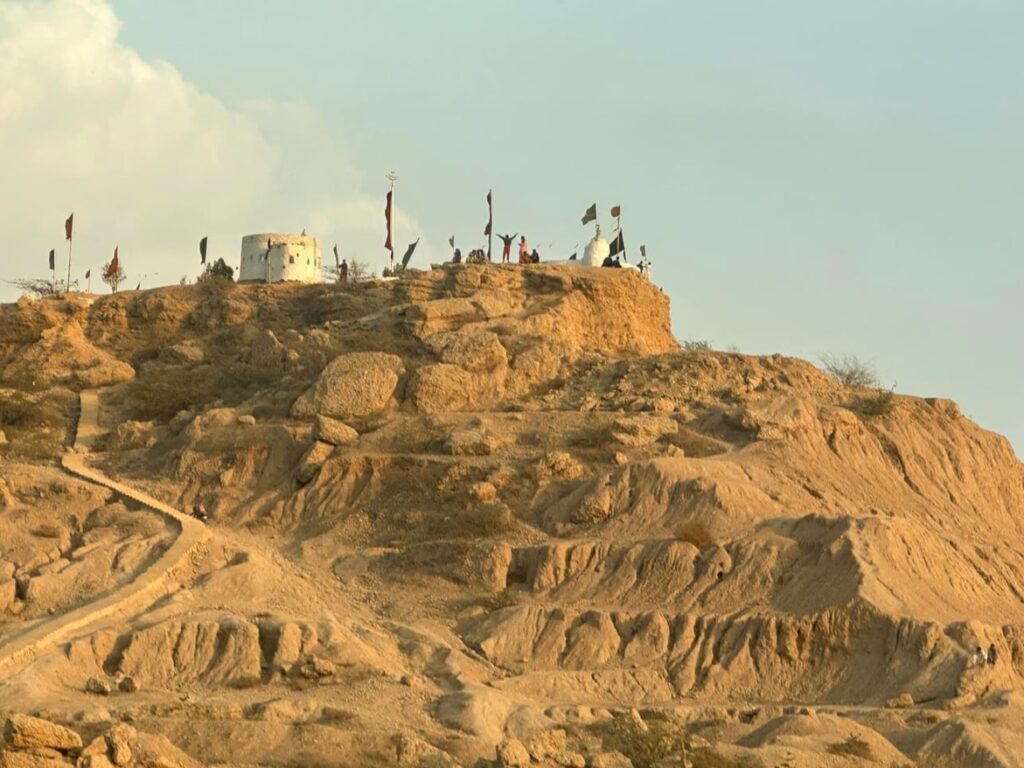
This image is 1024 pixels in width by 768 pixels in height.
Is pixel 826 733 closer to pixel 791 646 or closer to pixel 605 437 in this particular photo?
pixel 791 646

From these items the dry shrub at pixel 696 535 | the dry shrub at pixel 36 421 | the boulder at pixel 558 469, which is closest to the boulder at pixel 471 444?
the boulder at pixel 558 469

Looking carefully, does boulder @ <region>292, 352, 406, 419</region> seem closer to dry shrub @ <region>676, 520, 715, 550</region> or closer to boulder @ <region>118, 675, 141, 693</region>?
dry shrub @ <region>676, 520, 715, 550</region>

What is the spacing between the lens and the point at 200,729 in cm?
3256

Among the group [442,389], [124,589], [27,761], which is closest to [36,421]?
[442,389]

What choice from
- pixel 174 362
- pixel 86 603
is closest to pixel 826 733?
pixel 86 603

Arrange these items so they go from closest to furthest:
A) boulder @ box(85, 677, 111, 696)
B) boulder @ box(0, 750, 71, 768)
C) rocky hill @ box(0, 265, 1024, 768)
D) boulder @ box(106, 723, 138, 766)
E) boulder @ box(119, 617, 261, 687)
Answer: boulder @ box(0, 750, 71, 768)
boulder @ box(106, 723, 138, 766)
rocky hill @ box(0, 265, 1024, 768)
boulder @ box(85, 677, 111, 696)
boulder @ box(119, 617, 261, 687)

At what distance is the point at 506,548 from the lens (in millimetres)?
44062

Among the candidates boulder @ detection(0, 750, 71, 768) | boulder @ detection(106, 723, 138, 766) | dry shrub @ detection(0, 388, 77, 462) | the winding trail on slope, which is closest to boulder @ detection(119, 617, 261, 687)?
the winding trail on slope

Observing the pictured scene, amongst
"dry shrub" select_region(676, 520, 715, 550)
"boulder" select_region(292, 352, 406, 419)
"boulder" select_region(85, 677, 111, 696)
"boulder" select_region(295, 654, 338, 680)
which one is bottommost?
"boulder" select_region(85, 677, 111, 696)

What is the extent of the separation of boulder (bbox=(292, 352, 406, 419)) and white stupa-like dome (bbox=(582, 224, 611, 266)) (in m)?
10.1

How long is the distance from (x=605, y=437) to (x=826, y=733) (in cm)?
1410

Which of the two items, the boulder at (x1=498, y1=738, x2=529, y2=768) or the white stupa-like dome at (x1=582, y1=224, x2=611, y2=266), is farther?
the white stupa-like dome at (x1=582, y1=224, x2=611, y2=266)

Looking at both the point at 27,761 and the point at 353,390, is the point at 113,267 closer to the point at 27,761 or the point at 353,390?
the point at 353,390

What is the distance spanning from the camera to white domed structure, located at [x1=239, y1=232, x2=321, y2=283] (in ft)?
212
